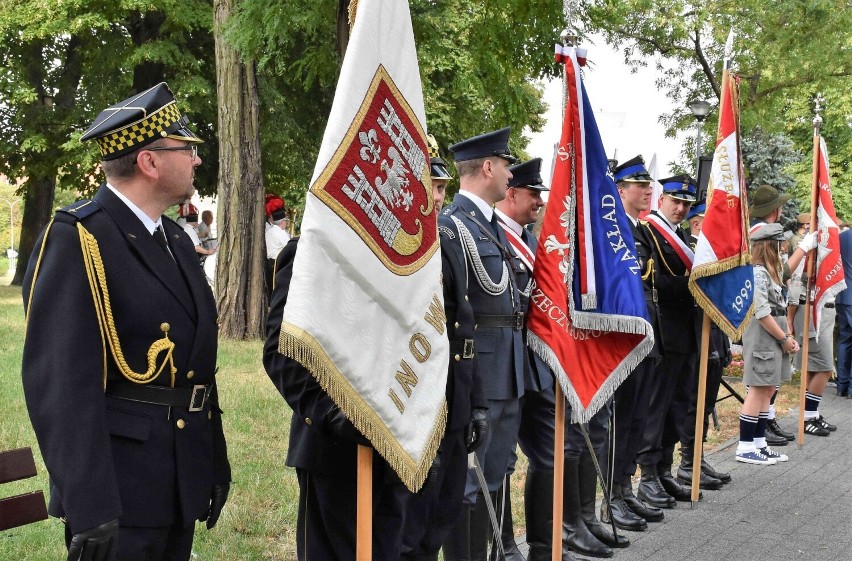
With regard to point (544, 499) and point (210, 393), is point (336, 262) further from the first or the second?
point (544, 499)

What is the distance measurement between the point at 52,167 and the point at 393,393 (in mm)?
24338

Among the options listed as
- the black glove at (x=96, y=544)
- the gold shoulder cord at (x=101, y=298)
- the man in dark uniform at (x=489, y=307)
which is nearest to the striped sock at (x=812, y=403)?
the man in dark uniform at (x=489, y=307)

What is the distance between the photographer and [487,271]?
480 centimetres

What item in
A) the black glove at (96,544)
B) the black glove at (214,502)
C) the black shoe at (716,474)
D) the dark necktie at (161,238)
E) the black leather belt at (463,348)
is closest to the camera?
the black glove at (96,544)

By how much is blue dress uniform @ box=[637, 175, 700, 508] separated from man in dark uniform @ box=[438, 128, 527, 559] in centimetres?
246

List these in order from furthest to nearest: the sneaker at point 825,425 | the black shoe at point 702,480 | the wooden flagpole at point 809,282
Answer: the sneaker at point 825,425
the wooden flagpole at point 809,282
the black shoe at point 702,480

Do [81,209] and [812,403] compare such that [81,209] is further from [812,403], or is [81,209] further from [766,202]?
[812,403]

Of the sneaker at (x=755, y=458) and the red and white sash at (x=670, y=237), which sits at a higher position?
the red and white sash at (x=670, y=237)

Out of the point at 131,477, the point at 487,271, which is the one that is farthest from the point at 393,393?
the point at 487,271

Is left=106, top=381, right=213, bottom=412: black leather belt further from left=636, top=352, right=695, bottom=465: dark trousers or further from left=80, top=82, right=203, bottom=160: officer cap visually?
left=636, top=352, right=695, bottom=465: dark trousers

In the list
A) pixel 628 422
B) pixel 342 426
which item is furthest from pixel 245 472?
pixel 342 426

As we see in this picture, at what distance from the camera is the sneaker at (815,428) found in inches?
396

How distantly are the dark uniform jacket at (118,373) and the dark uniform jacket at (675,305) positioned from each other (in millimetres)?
4601

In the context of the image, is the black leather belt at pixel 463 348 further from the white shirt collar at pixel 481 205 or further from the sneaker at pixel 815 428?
the sneaker at pixel 815 428
